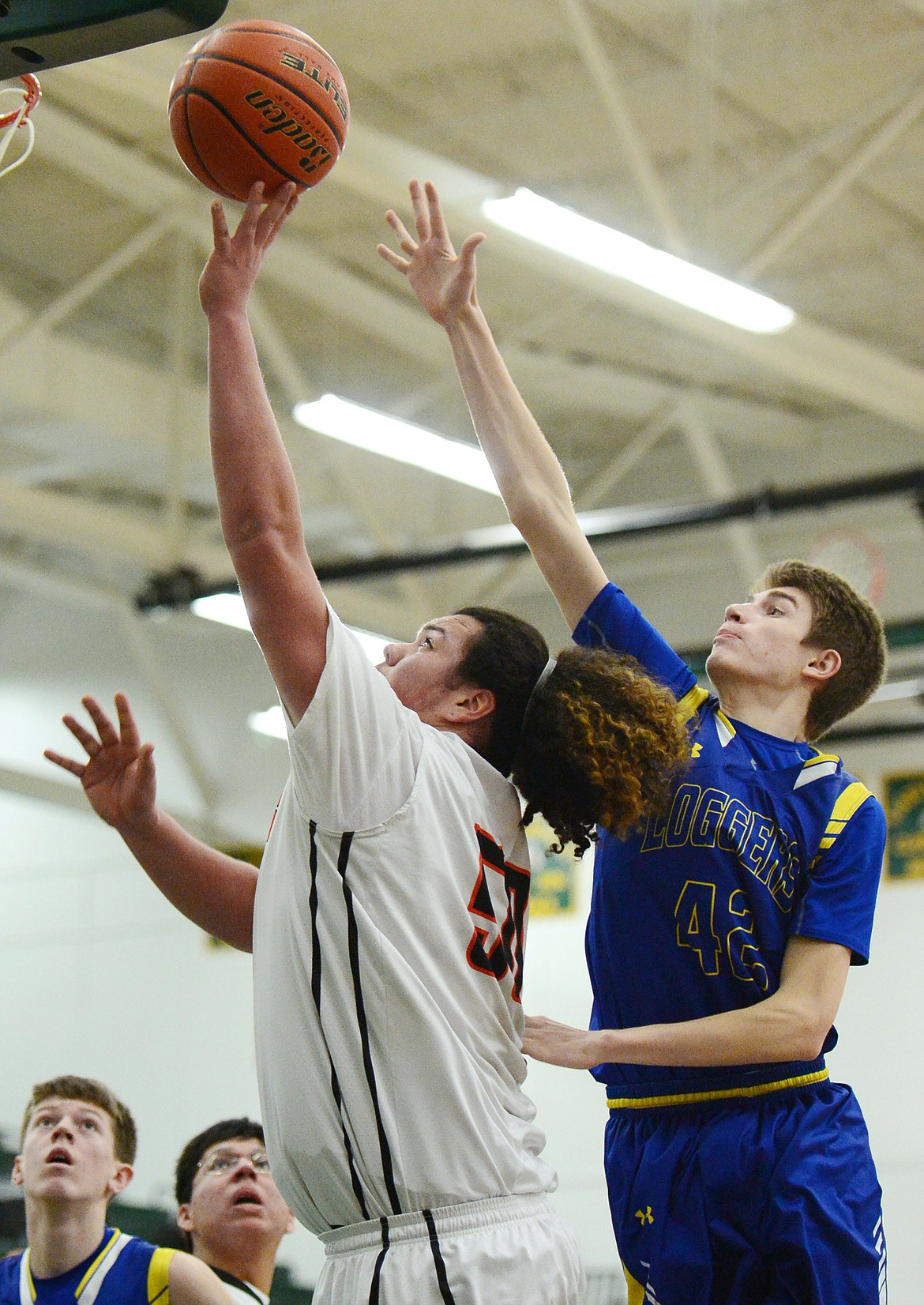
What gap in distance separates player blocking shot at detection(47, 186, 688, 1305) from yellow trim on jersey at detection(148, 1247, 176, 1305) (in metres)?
2.24

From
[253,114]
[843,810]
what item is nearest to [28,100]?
[253,114]

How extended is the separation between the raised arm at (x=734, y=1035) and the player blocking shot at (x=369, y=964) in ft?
0.43

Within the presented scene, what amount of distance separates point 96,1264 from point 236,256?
337 cm

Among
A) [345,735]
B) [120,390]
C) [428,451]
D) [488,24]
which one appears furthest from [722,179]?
[345,735]

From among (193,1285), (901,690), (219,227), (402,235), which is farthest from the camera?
(901,690)

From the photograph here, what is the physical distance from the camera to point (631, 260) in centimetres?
792

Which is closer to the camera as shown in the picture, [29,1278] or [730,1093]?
[730,1093]

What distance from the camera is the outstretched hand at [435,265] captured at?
3.70 metres

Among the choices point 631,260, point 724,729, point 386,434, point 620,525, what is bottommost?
point 724,729

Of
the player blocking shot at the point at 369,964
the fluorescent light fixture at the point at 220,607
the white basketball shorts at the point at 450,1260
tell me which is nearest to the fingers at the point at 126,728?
the player blocking shot at the point at 369,964

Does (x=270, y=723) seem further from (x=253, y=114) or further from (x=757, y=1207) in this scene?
(x=757, y=1207)

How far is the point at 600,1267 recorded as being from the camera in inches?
439

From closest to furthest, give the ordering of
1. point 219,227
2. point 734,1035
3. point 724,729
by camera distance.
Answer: point 219,227 → point 734,1035 → point 724,729

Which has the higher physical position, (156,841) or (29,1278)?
(156,841)
